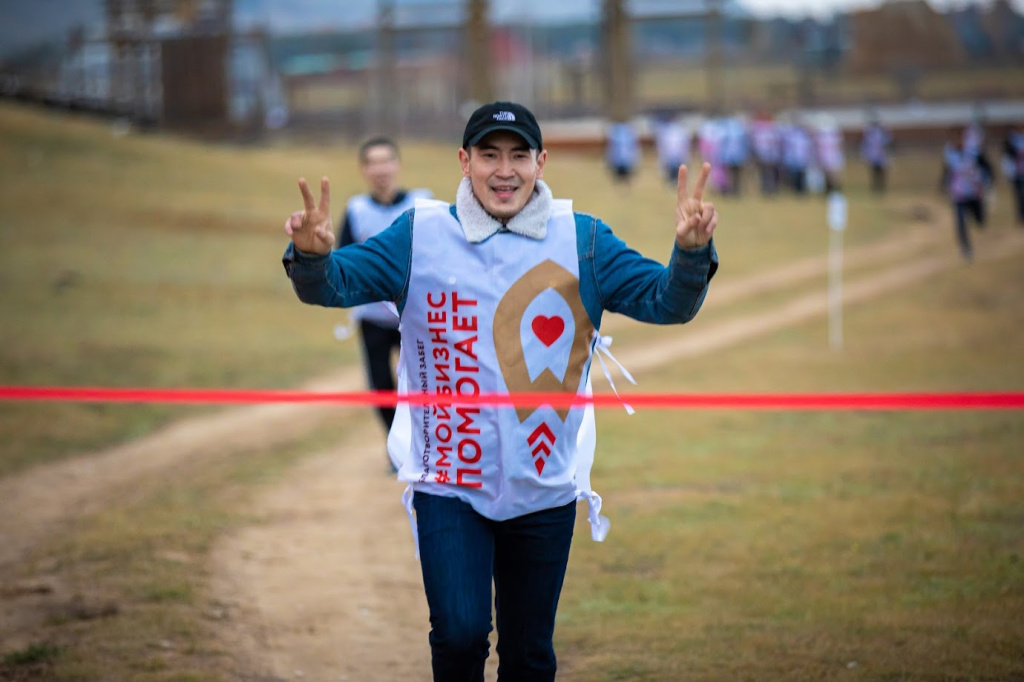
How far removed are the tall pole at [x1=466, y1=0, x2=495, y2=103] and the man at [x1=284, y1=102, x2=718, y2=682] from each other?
3203cm

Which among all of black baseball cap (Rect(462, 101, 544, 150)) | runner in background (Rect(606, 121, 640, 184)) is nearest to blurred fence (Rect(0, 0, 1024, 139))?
runner in background (Rect(606, 121, 640, 184))

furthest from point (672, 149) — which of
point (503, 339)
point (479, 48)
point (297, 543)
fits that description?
point (503, 339)

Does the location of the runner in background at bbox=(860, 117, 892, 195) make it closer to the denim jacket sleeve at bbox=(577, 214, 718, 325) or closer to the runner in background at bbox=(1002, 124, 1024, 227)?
the runner in background at bbox=(1002, 124, 1024, 227)

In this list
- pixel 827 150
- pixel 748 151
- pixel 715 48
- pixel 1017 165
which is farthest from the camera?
pixel 715 48

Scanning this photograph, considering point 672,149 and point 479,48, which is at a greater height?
point 479,48

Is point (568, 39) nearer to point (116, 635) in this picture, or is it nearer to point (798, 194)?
point (798, 194)

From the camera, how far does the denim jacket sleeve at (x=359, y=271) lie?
381cm

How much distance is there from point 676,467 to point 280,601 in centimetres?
408

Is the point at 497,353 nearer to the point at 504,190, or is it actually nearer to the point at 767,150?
the point at 504,190

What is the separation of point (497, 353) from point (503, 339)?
0.16 feet

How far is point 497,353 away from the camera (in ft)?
13.1

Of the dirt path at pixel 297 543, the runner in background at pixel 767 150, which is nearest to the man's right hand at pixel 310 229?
the dirt path at pixel 297 543

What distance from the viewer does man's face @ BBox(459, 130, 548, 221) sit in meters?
4.01

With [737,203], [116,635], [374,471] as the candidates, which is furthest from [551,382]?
[737,203]
